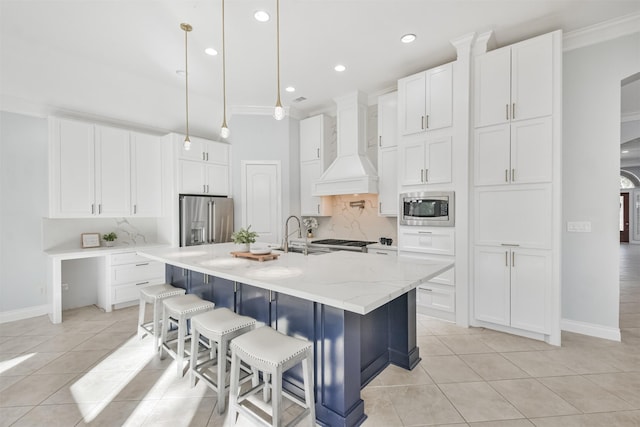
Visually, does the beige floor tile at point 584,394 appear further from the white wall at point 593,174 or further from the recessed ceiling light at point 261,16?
the recessed ceiling light at point 261,16

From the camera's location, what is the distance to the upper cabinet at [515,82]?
2750 millimetres

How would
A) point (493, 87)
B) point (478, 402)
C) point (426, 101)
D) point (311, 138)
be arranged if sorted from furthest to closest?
1. point (311, 138)
2. point (426, 101)
3. point (493, 87)
4. point (478, 402)

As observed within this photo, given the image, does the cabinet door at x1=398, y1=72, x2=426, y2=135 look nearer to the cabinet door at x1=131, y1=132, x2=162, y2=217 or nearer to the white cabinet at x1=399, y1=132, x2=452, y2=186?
the white cabinet at x1=399, y1=132, x2=452, y2=186

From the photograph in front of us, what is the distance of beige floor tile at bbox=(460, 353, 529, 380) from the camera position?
2.28 meters

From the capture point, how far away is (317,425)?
1.79 metres

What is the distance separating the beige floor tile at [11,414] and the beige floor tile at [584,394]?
360 cm

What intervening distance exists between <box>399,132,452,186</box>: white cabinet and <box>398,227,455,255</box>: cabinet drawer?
57cm

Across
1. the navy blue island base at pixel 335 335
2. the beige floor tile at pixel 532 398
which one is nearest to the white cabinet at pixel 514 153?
the navy blue island base at pixel 335 335

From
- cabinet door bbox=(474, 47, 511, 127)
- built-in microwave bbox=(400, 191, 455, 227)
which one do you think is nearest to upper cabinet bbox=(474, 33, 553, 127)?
cabinet door bbox=(474, 47, 511, 127)

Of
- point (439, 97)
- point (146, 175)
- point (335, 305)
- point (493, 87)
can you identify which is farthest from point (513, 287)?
point (146, 175)

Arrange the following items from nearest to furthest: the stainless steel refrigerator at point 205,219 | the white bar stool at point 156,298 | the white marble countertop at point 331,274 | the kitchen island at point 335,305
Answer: the white marble countertop at point 331,274 → the kitchen island at point 335,305 → the white bar stool at point 156,298 → the stainless steel refrigerator at point 205,219

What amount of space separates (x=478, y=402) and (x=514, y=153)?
7.48 feet

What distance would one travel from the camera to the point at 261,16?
8.83ft

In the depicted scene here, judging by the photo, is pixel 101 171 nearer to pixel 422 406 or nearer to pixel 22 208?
pixel 22 208
